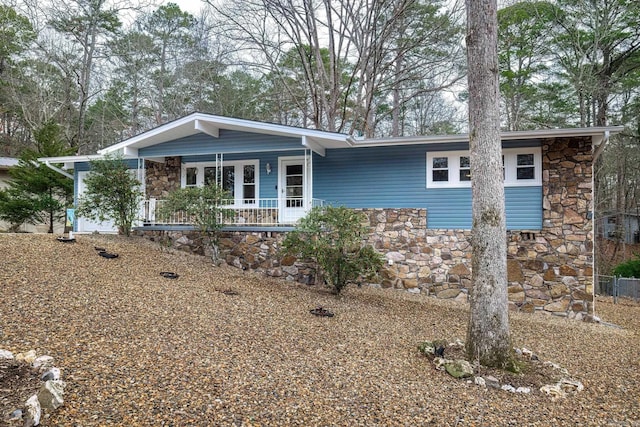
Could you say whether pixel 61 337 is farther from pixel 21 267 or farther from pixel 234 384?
pixel 21 267

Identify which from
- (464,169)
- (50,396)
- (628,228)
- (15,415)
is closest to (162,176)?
(464,169)

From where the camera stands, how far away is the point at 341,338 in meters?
4.82

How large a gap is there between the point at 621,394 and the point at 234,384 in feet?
12.7

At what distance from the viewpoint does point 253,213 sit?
9.99 meters

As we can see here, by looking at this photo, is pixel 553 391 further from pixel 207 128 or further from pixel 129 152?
pixel 129 152

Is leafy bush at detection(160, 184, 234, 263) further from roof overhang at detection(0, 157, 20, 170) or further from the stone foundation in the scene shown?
roof overhang at detection(0, 157, 20, 170)

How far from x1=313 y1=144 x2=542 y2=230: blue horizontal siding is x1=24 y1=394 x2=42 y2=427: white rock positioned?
25.0 feet

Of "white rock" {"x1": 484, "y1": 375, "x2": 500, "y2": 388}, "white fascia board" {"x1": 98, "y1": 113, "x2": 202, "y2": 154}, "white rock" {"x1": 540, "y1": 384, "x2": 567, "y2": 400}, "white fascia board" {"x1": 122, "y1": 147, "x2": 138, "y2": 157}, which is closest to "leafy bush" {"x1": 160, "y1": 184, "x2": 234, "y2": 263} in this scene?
"white fascia board" {"x1": 98, "y1": 113, "x2": 202, "y2": 154}

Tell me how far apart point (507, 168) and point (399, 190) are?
228 centimetres

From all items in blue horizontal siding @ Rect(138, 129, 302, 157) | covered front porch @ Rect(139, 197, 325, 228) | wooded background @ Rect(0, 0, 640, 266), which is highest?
wooded background @ Rect(0, 0, 640, 266)

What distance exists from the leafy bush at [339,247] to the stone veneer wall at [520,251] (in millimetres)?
1538

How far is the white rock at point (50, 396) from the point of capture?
93.7 inches

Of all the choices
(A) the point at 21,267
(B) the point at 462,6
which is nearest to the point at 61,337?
(A) the point at 21,267

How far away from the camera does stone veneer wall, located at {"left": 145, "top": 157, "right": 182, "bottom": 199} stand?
11125mm
